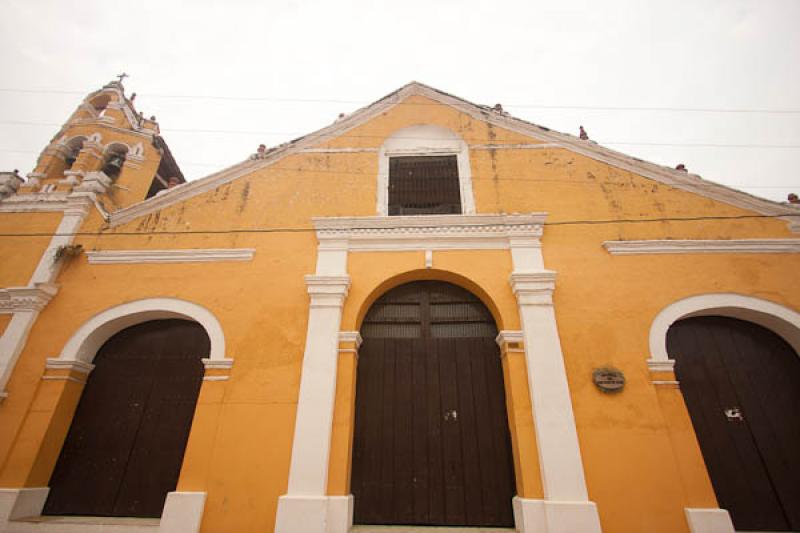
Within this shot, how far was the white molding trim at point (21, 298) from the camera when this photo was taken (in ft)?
18.7

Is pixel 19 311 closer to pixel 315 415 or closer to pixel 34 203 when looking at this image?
pixel 34 203

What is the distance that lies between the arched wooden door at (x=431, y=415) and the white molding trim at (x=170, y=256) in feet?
7.79

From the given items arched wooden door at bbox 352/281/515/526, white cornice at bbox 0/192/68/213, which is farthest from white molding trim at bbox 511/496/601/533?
white cornice at bbox 0/192/68/213

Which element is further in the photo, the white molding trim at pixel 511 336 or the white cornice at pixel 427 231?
the white cornice at pixel 427 231

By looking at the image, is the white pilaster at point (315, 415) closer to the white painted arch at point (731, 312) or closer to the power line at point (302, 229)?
the power line at point (302, 229)

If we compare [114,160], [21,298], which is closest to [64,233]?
[21,298]

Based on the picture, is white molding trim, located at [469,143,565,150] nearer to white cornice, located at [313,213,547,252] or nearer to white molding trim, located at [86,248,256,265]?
white cornice, located at [313,213,547,252]

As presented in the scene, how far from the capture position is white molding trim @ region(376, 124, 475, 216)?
6.59m

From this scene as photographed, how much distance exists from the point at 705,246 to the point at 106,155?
11.1m

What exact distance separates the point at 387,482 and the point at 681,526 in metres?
3.35

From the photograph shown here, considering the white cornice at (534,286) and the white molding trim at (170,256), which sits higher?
the white molding trim at (170,256)

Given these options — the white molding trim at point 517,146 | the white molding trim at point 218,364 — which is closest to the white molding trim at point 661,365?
the white molding trim at point 517,146

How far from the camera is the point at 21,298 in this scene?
18.7 feet

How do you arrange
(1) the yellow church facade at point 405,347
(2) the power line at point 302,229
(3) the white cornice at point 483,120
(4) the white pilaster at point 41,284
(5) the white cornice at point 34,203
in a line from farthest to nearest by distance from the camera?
(5) the white cornice at point 34,203, (3) the white cornice at point 483,120, (2) the power line at point 302,229, (4) the white pilaster at point 41,284, (1) the yellow church facade at point 405,347
